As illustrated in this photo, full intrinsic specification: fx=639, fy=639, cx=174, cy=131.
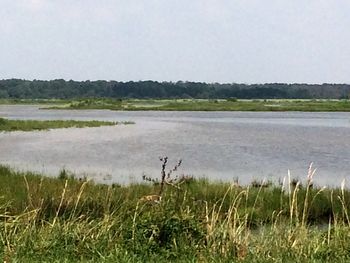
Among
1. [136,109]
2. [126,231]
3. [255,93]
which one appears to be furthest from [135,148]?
[255,93]

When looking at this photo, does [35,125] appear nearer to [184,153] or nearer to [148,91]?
[184,153]

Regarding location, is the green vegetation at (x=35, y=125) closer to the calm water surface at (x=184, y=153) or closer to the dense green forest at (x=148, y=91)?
the calm water surface at (x=184, y=153)

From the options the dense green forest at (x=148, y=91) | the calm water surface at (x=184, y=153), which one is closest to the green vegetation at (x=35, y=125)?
the calm water surface at (x=184, y=153)

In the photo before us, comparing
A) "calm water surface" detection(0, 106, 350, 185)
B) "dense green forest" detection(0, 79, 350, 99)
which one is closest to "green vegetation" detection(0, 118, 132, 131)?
"calm water surface" detection(0, 106, 350, 185)

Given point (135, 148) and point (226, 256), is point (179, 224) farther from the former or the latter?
point (135, 148)

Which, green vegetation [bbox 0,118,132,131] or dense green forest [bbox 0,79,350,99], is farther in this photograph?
dense green forest [bbox 0,79,350,99]

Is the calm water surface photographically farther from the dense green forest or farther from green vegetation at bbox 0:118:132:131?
the dense green forest

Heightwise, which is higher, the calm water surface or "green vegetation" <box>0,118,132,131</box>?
the calm water surface

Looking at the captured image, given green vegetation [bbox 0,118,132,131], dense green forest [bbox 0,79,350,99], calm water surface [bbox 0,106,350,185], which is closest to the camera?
calm water surface [bbox 0,106,350,185]

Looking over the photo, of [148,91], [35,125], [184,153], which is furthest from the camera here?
[148,91]

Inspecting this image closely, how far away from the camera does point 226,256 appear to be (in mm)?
7395

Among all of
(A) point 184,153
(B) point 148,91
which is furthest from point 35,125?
(B) point 148,91

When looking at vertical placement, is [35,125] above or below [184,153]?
below

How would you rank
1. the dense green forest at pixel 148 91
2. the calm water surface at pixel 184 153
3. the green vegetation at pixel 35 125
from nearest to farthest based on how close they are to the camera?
the calm water surface at pixel 184 153 < the green vegetation at pixel 35 125 < the dense green forest at pixel 148 91
